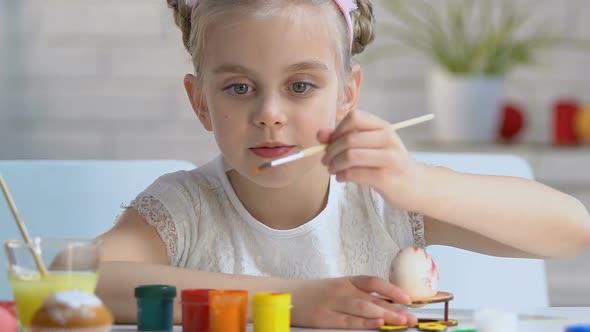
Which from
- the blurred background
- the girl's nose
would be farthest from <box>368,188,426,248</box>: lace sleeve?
the blurred background

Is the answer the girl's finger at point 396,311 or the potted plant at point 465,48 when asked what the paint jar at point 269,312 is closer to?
the girl's finger at point 396,311

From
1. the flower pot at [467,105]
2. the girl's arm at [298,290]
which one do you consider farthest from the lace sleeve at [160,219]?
the flower pot at [467,105]

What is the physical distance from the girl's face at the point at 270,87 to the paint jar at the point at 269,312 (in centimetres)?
37

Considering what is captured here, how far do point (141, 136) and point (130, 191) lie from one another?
2.04 meters

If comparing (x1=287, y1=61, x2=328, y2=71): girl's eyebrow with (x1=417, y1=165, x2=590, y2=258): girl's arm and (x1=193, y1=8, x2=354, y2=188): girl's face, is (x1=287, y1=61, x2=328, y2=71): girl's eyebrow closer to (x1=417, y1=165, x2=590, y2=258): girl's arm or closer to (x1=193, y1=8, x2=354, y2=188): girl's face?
(x1=193, y1=8, x2=354, y2=188): girl's face

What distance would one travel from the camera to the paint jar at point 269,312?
118cm

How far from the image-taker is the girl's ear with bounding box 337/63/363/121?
5.74 ft

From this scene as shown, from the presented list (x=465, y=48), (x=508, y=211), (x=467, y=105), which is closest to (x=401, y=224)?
(x=508, y=211)

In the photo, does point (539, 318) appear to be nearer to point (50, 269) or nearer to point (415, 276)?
point (415, 276)

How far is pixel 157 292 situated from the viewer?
1.23 m

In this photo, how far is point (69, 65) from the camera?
13.0ft

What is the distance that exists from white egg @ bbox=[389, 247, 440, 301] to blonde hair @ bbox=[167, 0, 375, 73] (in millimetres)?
470

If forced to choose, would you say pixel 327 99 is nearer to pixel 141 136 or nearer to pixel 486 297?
pixel 486 297

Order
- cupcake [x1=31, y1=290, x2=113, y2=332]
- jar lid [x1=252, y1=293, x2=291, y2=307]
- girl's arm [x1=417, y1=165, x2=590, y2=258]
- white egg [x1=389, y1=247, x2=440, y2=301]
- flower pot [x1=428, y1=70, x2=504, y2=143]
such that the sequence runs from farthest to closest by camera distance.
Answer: flower pot [x1=428, y1=70, x2=504, y2=143] < girl's arm [x1=417, y1=165, x2=590, y2=258] < white egg [x1=389, y1=247, x2=440, y2=301] < jar lid [x1=252, y1=293, x2=291, y2=307] < cupcake [x1=31, y1=290, x2=113, y2=332]
